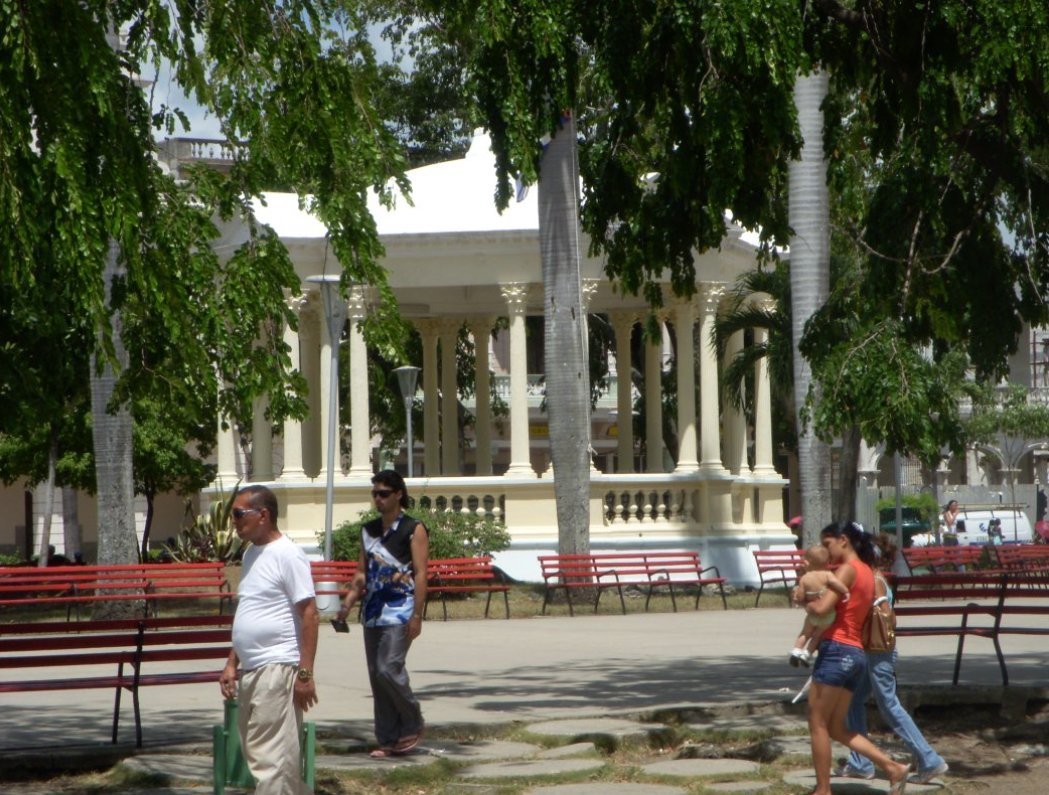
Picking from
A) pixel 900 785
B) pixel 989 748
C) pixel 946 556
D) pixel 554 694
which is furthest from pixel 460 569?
pixel 900 785

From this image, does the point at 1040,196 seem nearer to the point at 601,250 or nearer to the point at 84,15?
Answer: the point at 601,250

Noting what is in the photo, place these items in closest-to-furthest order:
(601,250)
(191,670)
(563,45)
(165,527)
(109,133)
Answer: (109,133)
(563,45)
(601,250)
(191,670)
(165,527)

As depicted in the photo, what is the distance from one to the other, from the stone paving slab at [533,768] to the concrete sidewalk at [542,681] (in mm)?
1380

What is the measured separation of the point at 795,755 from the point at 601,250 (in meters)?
4.19

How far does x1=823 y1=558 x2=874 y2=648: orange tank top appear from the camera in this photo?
8672 millimetres

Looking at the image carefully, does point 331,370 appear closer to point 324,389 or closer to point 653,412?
point 324,389

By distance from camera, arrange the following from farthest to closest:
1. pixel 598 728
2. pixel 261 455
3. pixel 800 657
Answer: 1. pixel 261 455
2. pixel 598 728
3. pixel 800 657

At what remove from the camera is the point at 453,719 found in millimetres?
11750

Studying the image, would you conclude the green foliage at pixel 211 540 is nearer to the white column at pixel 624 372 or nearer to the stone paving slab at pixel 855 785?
the white column at pixel 624 372

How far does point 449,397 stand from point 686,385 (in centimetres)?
577

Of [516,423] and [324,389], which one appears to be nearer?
[516,423]

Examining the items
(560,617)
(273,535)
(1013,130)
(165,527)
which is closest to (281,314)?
(273,535)

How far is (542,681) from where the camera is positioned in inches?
568

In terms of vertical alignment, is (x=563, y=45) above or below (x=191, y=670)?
above
